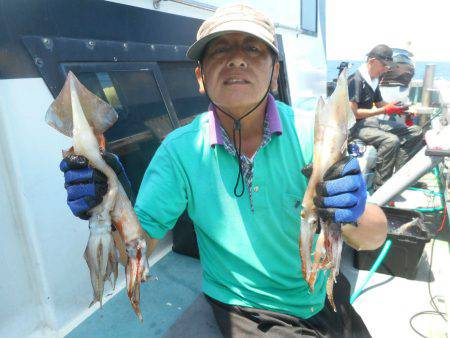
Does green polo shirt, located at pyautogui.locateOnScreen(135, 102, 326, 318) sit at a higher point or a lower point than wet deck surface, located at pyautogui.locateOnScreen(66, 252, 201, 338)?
higher

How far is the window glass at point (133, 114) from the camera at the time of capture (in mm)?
2594

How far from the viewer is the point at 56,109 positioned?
1315mm

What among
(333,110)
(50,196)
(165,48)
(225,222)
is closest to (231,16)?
(333,110)

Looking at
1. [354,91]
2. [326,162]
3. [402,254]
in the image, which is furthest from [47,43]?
[354,91]

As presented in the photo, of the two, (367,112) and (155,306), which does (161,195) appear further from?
(367,112)

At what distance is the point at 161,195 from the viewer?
179cm

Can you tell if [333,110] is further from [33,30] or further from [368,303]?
[368,303]

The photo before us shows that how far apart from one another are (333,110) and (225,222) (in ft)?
2.80

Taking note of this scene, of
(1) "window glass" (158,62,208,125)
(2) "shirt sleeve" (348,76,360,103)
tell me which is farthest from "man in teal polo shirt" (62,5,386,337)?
(2) "shirt sleeve" (348,76,360,103)

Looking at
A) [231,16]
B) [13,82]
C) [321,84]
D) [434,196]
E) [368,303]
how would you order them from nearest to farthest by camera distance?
[231,16], [13,82], [368,303], [434,196], [321,84]

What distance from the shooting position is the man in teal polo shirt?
1732mm

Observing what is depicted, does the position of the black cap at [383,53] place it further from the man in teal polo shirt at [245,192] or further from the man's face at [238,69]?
the man's face at [238,69]

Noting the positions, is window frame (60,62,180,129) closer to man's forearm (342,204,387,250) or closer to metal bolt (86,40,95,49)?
metal bolt (86,40,95,49)

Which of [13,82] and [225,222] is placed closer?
[225,222]
